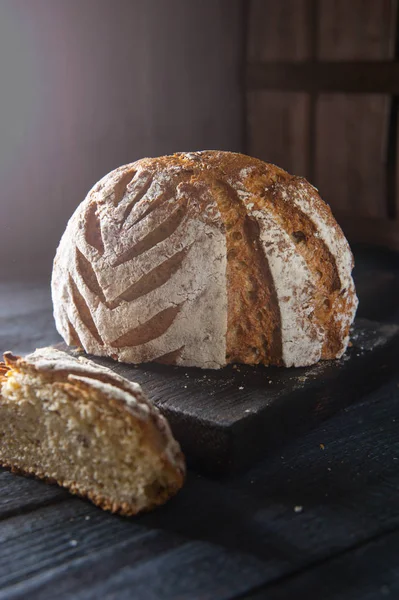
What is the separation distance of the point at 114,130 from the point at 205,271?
2612 millimetres

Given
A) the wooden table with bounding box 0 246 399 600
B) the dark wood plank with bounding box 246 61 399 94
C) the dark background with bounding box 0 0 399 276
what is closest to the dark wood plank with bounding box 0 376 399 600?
the wooden table with bounding box 0 246 399 600

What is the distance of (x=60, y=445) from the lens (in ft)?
5.97

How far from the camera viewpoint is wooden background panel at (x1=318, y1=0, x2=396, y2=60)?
4.14 metres

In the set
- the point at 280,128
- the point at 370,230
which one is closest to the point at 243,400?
the point at 370,230

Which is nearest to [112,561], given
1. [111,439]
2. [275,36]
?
[111,439]

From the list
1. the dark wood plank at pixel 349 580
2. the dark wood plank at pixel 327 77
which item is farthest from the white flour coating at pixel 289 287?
the dark wood plank at pixel 327 77

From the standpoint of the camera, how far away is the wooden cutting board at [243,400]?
1.92 m

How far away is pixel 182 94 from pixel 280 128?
627mm

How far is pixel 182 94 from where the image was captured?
15.5ft

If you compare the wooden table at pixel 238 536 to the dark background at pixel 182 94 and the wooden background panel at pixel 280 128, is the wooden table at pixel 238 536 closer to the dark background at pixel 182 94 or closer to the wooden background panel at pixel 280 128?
the dark background at pixel 182 94

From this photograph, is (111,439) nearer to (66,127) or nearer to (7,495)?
(7,495)

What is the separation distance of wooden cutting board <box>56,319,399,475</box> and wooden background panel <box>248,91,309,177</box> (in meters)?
2.42

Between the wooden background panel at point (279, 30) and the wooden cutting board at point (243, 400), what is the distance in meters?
2.60

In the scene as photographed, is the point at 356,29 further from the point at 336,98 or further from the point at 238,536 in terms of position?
the point at 238,536
